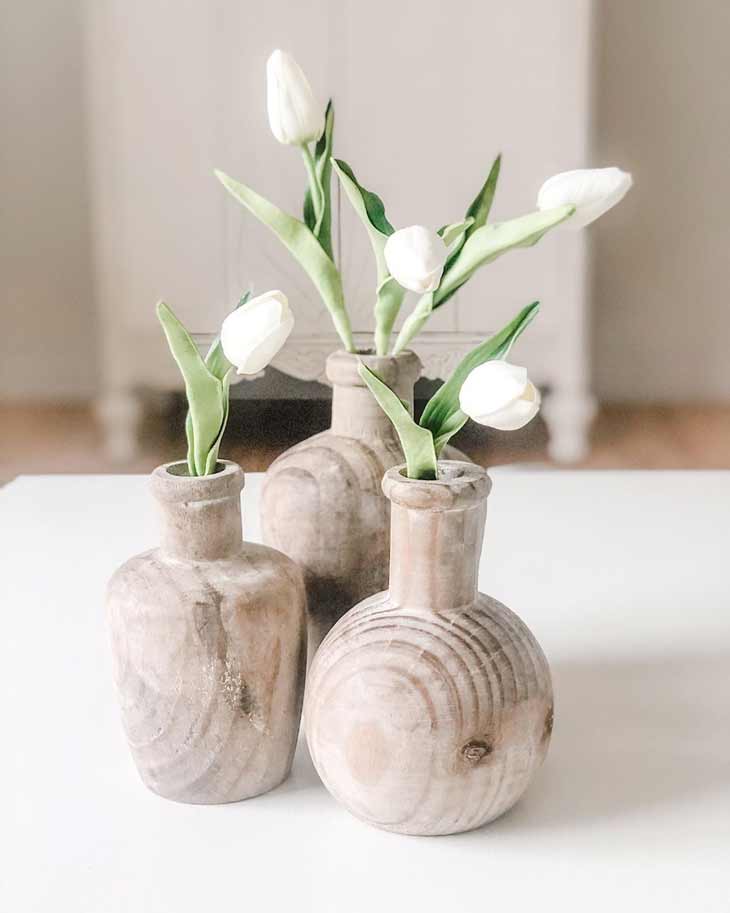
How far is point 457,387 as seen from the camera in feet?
1.65

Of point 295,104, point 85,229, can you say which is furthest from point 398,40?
point 295,104

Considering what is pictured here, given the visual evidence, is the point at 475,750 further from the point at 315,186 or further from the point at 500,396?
the point at 315,186

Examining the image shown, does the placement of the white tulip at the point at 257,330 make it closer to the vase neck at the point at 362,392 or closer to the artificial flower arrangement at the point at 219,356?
the artificial flower arrangement at the point at 219,356

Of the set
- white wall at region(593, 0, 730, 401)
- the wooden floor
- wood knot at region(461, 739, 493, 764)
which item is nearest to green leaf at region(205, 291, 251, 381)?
wood knot at region(461, 739, 493, 764)

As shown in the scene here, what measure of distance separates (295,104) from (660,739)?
1.35 ft

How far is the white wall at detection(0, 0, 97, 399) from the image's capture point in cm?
306

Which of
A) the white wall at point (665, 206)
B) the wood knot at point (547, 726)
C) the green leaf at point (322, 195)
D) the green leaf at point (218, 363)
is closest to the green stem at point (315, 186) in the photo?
the green leaf at point (322, 195)

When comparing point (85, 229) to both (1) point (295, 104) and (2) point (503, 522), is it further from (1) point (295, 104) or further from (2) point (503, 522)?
(1) point (295, 104)

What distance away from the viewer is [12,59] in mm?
3074

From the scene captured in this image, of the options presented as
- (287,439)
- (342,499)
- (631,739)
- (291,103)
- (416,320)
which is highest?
(291,103)

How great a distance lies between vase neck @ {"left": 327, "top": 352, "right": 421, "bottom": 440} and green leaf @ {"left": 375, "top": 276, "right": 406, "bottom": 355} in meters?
0.01

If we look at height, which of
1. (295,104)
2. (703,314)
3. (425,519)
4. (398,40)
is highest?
(398,40)

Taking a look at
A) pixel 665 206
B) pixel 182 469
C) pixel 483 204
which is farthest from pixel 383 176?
pixel 182 469

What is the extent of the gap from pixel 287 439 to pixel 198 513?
2305 millimetres
